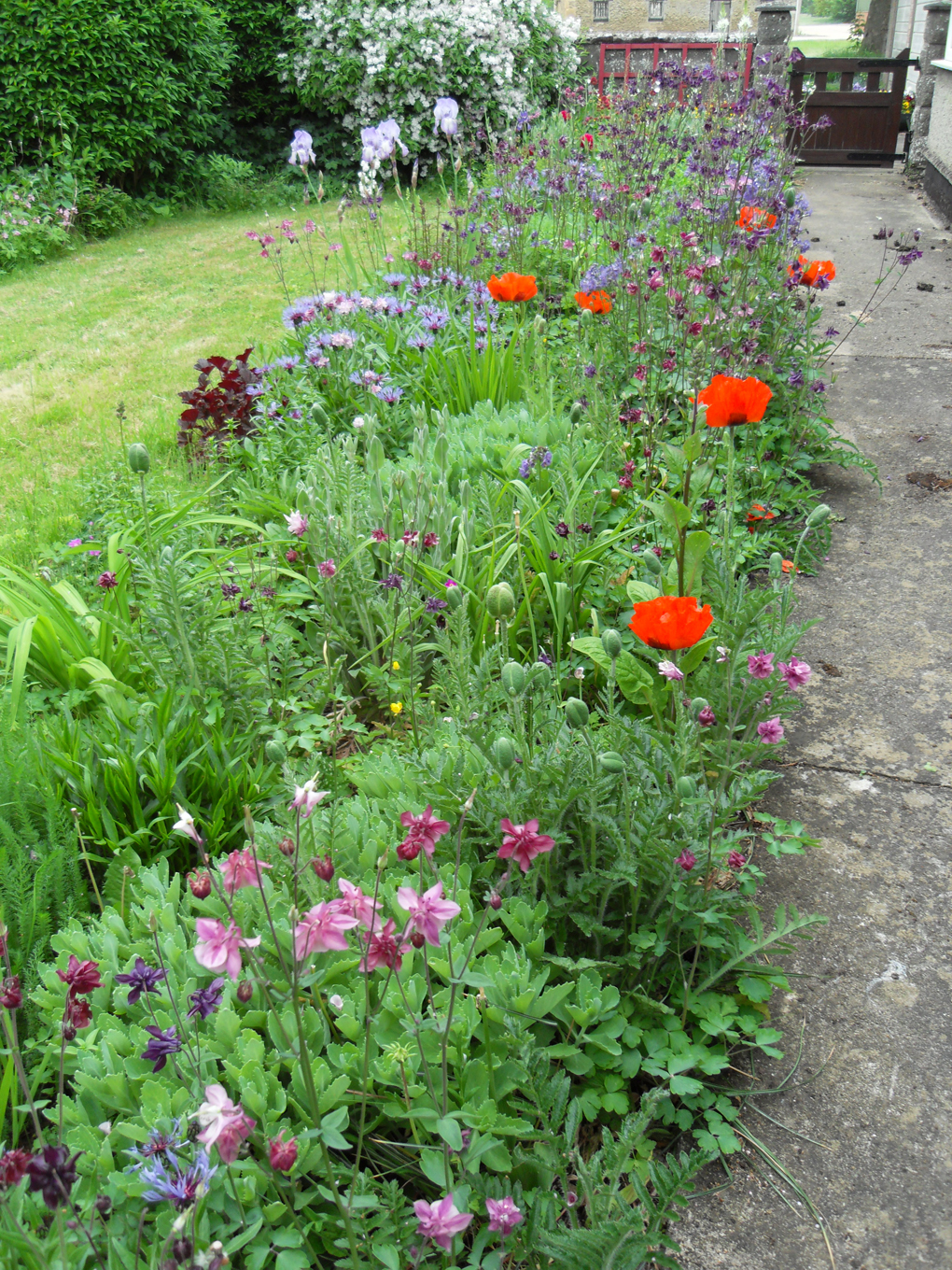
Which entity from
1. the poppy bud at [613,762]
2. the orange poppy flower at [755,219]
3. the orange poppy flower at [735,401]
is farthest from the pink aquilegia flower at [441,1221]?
the orange poppy flower at [755,219]

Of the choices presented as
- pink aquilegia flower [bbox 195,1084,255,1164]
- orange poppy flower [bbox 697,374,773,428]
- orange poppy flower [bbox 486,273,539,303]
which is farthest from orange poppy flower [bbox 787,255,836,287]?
pink aquilegia flower [bbox 195,1084,255,1164]

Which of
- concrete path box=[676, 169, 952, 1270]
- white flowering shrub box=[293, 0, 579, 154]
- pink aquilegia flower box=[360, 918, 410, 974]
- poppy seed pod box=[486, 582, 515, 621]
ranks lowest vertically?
concrete path box=[676, 169, 952, 1270]

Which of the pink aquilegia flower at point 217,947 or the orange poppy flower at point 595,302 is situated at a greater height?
the orange poppy flower at point 595,302

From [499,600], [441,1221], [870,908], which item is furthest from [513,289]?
[441,1221]

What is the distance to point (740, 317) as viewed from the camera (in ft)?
11.0

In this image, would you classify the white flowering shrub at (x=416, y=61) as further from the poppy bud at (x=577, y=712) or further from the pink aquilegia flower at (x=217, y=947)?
the pink aquilegia flower at (x=217, y=947)

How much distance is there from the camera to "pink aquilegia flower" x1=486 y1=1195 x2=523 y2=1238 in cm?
107

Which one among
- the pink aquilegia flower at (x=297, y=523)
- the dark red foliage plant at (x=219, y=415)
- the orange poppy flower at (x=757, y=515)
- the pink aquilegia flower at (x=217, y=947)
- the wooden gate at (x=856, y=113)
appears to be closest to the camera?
the pink aquilegia flower at (x=217, y=947)

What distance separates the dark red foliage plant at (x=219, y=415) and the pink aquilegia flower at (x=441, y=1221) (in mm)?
3088

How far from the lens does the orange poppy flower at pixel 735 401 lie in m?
1.98

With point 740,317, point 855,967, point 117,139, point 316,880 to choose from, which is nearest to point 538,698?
point 316,880

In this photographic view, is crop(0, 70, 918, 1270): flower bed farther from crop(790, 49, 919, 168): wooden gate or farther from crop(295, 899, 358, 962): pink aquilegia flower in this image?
crop(790, 49, 919, 168): wooden gate

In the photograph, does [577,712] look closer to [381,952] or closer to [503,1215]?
[381,952]

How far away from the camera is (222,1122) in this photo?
818mm
